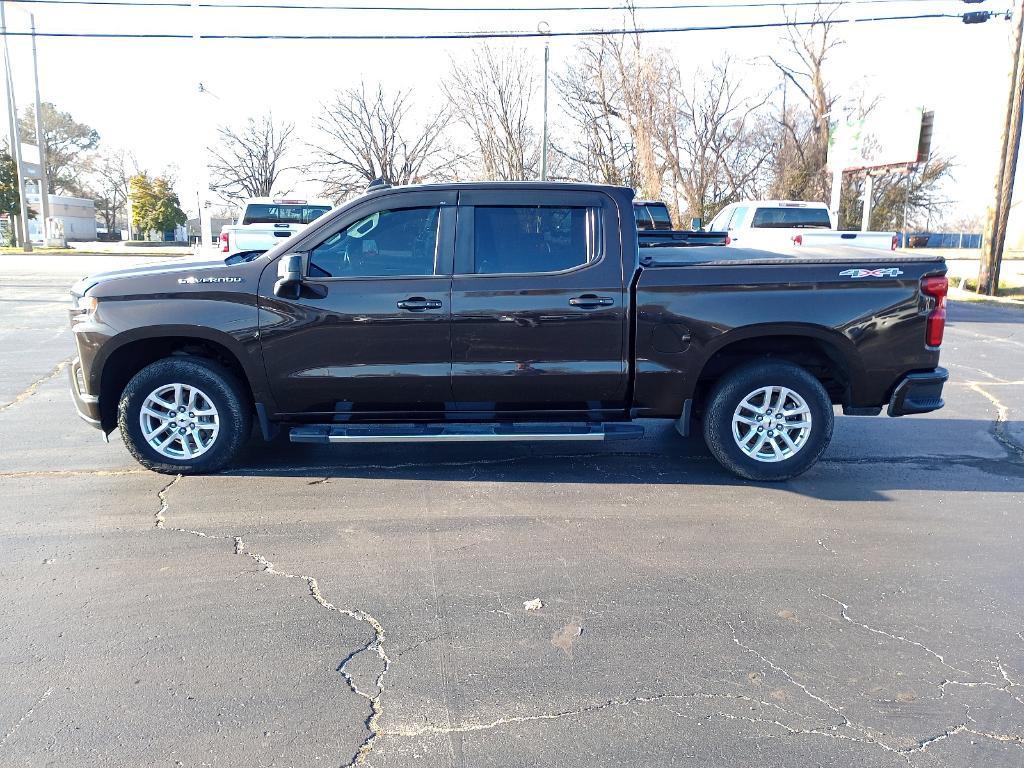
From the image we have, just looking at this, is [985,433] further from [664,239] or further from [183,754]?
[183,754]

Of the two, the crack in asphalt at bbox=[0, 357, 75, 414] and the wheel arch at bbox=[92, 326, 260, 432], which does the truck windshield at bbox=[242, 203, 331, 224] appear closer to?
the crack in asphalt at bbox=[0, 357, 75, 414]

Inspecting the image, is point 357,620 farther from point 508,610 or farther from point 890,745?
point 890,745

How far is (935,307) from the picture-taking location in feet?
17.5

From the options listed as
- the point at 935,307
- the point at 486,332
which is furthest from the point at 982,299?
the point at 486,332

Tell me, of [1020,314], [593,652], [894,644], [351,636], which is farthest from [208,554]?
[1020,314]

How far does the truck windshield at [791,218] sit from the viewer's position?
17.2 meters

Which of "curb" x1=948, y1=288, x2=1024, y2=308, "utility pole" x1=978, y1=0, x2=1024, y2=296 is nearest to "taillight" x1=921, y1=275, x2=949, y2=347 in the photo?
"curb" x1=948, y1=288, x2=1024, y2=308

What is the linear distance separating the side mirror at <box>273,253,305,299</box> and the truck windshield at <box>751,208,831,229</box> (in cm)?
1394

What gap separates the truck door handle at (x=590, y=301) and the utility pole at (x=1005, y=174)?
18.0 metres

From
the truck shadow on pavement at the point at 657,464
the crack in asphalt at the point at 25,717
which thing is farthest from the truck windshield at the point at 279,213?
the crack in asphalt at the point at 25,717

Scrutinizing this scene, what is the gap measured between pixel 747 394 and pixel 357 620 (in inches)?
124

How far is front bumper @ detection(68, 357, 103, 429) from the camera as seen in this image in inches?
211

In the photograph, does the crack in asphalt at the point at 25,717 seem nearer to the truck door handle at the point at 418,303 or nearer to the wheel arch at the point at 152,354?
the wheel arch at the point at 152,354

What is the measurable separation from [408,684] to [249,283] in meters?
3.13
